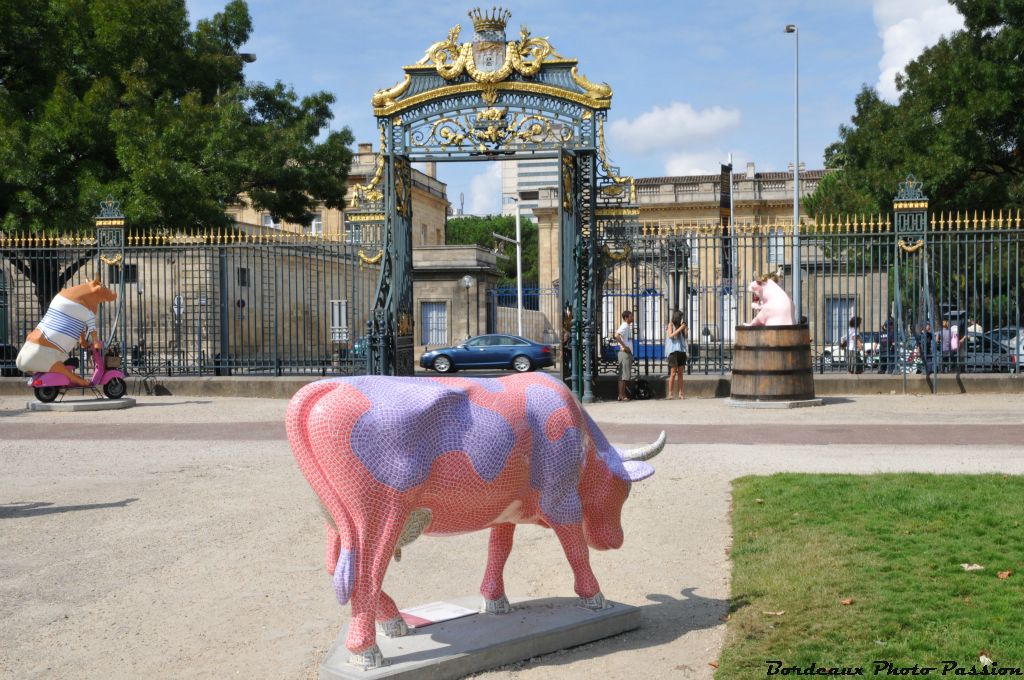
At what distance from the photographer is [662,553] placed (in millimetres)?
6652

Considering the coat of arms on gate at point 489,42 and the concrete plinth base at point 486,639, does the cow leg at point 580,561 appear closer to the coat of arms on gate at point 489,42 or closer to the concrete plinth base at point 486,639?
the concrete plinth base at point 486,639

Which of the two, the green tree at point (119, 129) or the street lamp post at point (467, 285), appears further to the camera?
the street lamp post at point (467, 285)

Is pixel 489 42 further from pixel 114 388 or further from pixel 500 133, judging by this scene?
pixel 114 388

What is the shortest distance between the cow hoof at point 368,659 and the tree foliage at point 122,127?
1964cm

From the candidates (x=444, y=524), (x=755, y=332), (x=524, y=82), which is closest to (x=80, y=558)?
(x=444, y=524)

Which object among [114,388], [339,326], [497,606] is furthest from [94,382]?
[497,606]

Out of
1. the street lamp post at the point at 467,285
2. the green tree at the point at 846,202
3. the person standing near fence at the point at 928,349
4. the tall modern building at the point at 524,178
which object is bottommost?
the person standing near fence at the point at 928,349

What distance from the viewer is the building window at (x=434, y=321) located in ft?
109

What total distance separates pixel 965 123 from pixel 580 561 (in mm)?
20862

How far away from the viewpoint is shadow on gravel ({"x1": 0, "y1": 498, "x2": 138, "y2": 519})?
26.8 ft

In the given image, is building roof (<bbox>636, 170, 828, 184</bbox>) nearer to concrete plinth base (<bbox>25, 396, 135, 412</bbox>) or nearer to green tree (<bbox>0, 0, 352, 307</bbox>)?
green tree (<bbox>0, 0, 352, 307</bbox>)

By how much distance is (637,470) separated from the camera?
17.0ft

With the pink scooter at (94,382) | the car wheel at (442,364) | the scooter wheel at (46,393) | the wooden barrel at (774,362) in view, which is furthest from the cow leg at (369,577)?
the car wheel at (442,364)

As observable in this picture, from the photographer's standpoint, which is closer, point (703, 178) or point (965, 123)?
point (965, 123)
